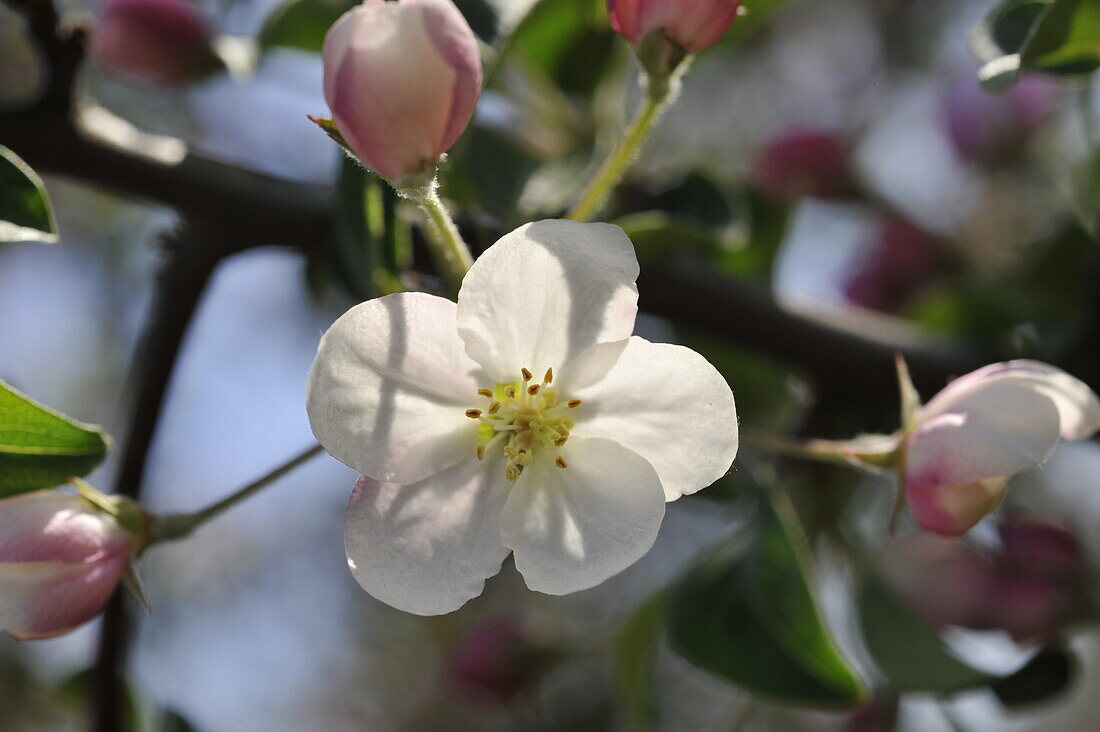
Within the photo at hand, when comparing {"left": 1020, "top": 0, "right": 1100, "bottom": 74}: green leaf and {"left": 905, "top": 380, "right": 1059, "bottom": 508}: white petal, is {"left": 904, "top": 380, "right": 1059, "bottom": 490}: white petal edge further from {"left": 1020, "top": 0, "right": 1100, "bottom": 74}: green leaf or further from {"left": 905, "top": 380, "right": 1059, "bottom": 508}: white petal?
{"left": 1020, "top": 0, "right": 1100, "bottom": 74}: green leaf

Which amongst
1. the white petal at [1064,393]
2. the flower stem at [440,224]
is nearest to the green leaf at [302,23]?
the flower stem at [440,224]

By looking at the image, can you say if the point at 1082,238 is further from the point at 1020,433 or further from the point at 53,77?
the point at 53,77

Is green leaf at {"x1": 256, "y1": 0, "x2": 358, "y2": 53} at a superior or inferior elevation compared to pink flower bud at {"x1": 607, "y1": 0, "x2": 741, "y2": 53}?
inferior

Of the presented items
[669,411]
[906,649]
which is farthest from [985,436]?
[906,649]

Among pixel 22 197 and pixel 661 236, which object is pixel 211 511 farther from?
pixel 661 236

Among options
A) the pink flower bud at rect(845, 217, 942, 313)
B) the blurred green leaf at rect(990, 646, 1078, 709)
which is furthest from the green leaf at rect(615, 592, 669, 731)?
the pink flower bud at rect(845, 217, 942, 313)

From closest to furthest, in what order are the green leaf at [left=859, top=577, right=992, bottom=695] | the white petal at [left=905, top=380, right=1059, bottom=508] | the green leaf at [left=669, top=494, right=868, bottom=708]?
the white petal at [left=905, top=380, right=1059, bottom=508] < the green leaf at [left=669, top=494, right=868, bottom=708] < the green leaf at [left=859, top=577, right=992, bottom=695]

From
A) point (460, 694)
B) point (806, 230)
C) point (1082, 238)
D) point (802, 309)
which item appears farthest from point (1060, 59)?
point (460, 694)
